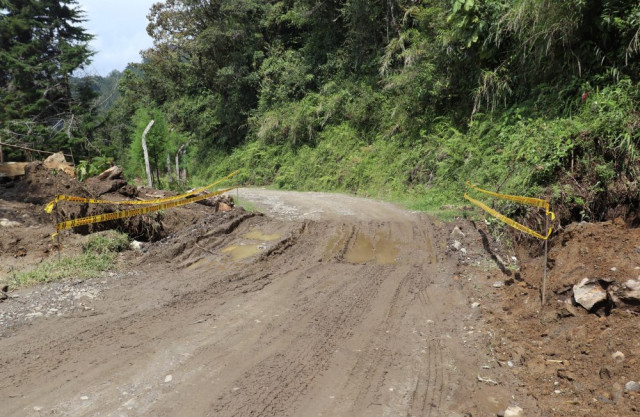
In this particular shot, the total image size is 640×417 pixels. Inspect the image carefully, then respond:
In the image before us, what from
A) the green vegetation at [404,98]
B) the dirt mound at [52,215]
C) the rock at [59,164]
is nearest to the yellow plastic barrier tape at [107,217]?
the dirt mound at [52,215]

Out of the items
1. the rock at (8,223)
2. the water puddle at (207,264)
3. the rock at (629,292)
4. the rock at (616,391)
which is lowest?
the rock at (616,391)

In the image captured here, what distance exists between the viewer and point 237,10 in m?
28.2

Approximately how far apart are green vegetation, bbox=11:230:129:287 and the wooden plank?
4817mm

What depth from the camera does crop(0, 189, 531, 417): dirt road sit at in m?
3.96

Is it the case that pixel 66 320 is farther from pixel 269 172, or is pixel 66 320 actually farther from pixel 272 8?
pixel 272 8

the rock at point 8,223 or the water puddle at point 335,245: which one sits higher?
the rock at point 8,223

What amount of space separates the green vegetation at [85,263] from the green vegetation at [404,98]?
8.20m

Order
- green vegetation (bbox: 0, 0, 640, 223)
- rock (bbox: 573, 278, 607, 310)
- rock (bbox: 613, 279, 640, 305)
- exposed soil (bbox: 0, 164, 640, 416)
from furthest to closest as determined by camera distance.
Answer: green vegetation (bbox: 0, 0, 640, 223), rock (bbox: 573, 278, 607, 310), rock (bbox: 613, 279, 640, 305), exposed soil (bbox: 0, 164, 640, 416)

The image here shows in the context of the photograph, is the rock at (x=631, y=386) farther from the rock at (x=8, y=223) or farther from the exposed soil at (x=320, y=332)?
the rock at (x=8, y=223)

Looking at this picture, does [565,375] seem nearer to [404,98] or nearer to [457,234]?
[457,234]

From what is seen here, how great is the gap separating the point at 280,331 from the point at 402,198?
988 centimetres

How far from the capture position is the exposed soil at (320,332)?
12.9 ft

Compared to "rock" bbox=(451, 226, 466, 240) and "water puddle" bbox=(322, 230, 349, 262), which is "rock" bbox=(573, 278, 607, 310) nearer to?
"rock" bbox=(451, 226, 466, 240)

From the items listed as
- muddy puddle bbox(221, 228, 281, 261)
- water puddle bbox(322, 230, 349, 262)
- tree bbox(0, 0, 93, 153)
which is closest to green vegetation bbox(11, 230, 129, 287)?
muddy puddle bbox(221, 228, 281, 261)
